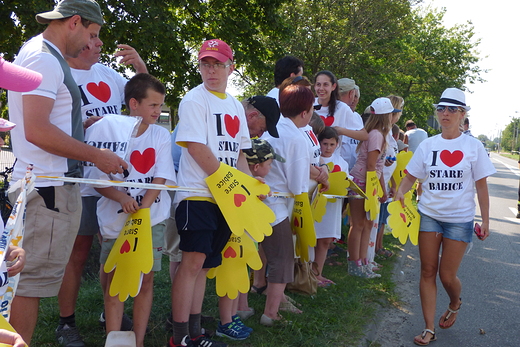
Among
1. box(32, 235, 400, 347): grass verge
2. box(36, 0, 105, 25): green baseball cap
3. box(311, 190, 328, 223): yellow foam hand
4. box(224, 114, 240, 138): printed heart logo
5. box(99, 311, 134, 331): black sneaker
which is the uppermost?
box(36, 0, 105, 25): green baseball cap

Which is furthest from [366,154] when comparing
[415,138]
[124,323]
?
[415,138]

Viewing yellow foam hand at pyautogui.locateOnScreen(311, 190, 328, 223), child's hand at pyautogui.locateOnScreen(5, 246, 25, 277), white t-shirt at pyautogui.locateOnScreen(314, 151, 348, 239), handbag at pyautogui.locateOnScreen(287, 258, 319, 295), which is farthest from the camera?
white t-shirt at pyautogui.locateOnScreen(314, 151, 348, 239)

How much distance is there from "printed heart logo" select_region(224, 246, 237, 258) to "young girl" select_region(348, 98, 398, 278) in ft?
8.31

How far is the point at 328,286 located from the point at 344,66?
49.2ft

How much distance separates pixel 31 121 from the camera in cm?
247

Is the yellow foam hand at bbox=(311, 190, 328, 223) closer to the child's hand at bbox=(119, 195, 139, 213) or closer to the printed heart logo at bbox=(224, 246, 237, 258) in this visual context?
the printed heart logo at bbox=(224, 246, 237, 258)

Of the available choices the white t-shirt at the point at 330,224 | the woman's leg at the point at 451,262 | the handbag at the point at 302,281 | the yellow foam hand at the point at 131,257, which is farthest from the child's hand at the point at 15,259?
the white t-shirt at the point at 330,224

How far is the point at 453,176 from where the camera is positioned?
425cm

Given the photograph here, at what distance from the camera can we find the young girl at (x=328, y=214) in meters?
5.23

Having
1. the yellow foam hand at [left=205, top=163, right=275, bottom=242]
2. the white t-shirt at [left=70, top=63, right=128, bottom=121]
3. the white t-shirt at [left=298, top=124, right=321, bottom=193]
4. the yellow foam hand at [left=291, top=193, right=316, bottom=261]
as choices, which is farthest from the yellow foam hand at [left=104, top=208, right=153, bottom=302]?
the white t-shirt at [left=298, top=124, right=321, bottom=193]

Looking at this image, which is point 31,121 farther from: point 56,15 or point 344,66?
point 344,66

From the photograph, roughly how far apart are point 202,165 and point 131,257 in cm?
74

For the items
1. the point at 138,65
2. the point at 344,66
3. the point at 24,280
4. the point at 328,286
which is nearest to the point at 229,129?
the point at 138,65

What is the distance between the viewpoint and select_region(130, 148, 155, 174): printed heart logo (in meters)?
3.24
